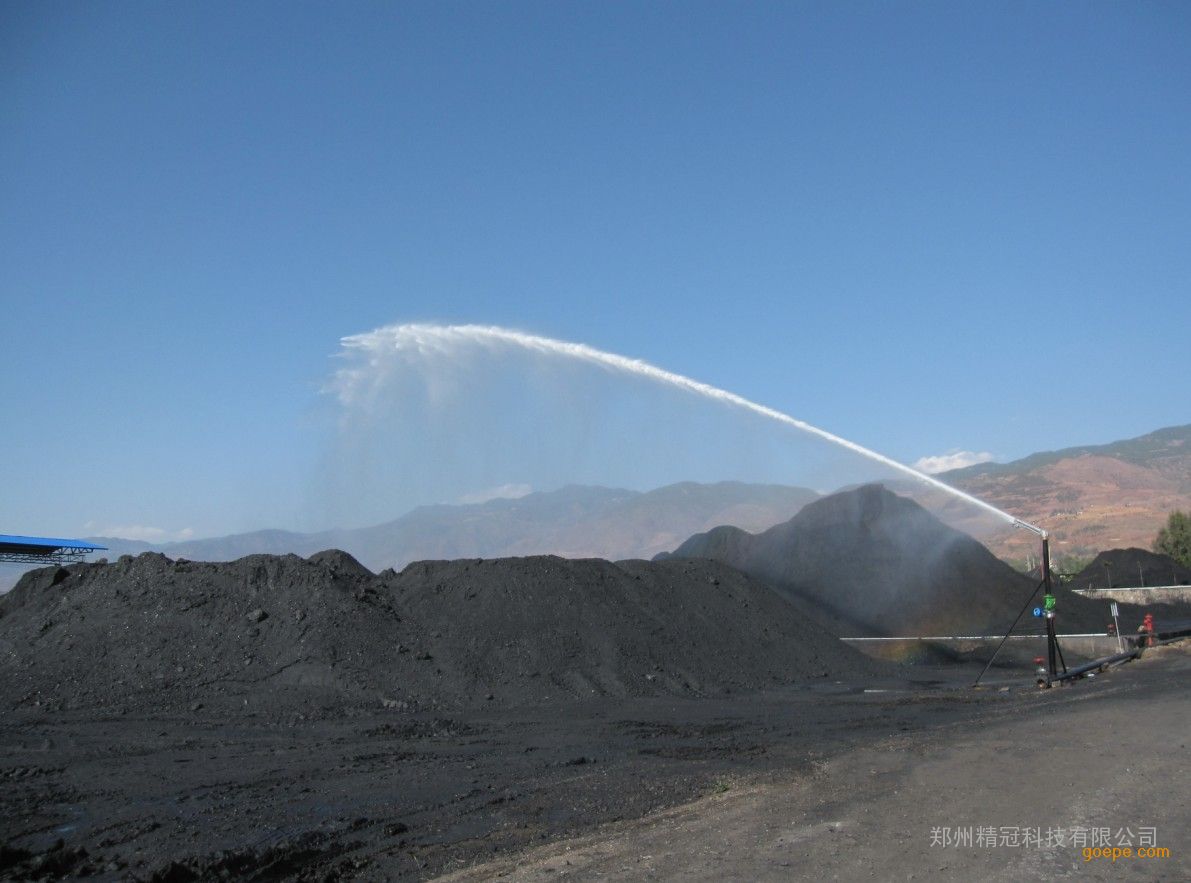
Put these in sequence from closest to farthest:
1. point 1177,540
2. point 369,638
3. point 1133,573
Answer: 1. point 369,638
2. point 1133,573
3. point 1177,540

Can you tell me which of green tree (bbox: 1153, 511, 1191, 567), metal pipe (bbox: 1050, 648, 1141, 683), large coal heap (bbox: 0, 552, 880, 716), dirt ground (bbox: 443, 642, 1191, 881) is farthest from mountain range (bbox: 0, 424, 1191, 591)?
dirt ground (bbox: 443, 642, 1191, 881)

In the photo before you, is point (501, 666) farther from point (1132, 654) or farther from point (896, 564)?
point (896, 564)

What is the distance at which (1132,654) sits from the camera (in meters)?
30.7

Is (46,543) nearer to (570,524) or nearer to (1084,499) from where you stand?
(570,524)

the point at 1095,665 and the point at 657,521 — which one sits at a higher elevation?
the point at 657,521

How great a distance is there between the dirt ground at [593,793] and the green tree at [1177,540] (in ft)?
236

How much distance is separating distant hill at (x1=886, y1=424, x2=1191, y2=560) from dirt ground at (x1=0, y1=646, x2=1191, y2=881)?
72740 millimetres

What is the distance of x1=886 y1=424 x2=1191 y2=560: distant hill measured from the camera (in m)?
118

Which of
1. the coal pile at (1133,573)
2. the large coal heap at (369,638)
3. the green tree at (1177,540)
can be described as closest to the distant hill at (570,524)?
the large coal heap at (369,638)

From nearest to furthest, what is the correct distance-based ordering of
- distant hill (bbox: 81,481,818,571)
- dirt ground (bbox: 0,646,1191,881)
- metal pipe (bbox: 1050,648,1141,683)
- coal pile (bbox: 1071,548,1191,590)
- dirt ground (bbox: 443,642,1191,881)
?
dirt ground (bbox: 443,642,1191,881)
dirt ground (bbox: 0,646,1191,881)
metal pipe (bbox: 1050,648,1141,683)
distant hill (bbox: 81,481,818,571)
coal pile (bbox: 1071,548,1191,590)

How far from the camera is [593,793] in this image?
12977mm

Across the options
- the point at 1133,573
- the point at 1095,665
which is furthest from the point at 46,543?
the point at 1133,573

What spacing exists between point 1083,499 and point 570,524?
355 feet

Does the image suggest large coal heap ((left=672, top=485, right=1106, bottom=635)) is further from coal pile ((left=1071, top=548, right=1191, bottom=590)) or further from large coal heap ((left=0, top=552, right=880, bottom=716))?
coal pile ((left=1071, top=548, right=1191, bottom=590))
